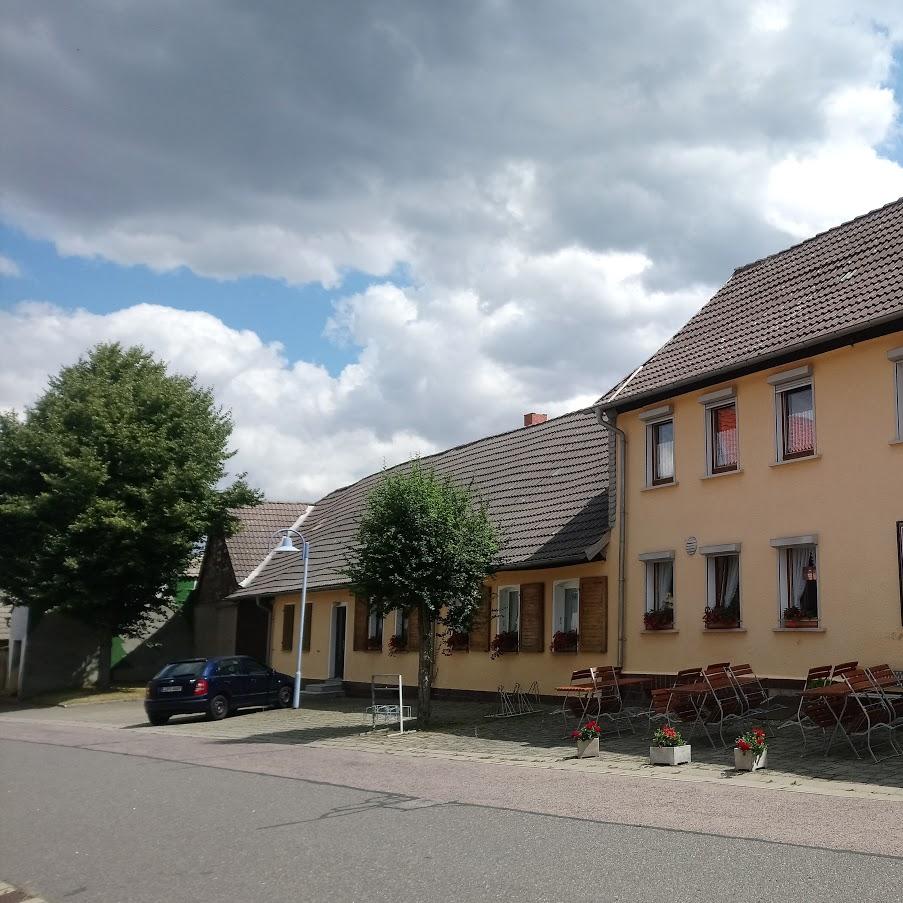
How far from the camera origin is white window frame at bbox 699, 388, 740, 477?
61.6 ft

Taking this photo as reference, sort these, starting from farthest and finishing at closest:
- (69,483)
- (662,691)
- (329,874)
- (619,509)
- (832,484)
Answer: (69,483)
(619,509)
(832,484)
(662,691)
(329,874)

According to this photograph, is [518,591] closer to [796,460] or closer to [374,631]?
[374,631]

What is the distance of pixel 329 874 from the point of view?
7.59m

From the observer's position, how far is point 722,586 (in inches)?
735

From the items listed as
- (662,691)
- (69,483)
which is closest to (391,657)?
(69,483)

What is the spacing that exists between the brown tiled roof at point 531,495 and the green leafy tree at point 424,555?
3.14 ft

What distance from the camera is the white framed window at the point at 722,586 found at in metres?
18.1

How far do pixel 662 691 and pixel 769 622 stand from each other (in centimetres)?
351

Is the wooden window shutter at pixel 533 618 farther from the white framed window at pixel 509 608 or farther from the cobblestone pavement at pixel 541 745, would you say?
the cobblestone pavement at pixel 541 745

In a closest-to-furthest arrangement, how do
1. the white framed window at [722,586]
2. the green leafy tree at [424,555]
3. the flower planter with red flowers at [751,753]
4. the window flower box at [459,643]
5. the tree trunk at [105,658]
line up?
the flower planter with red flowers at [751,753]
the white framed window at [722,586]
the green leafy tree at [424,555]
the window flower box at [459,643]
the tree trunk at [105,658]

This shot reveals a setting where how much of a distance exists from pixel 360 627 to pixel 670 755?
17.5 m

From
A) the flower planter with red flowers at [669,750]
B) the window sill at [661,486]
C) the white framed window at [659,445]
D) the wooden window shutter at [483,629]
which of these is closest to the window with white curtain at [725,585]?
the window sill at [661,486]

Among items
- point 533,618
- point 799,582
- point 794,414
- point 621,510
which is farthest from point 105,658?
point 794,414

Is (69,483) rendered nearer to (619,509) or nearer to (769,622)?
(619,509)
